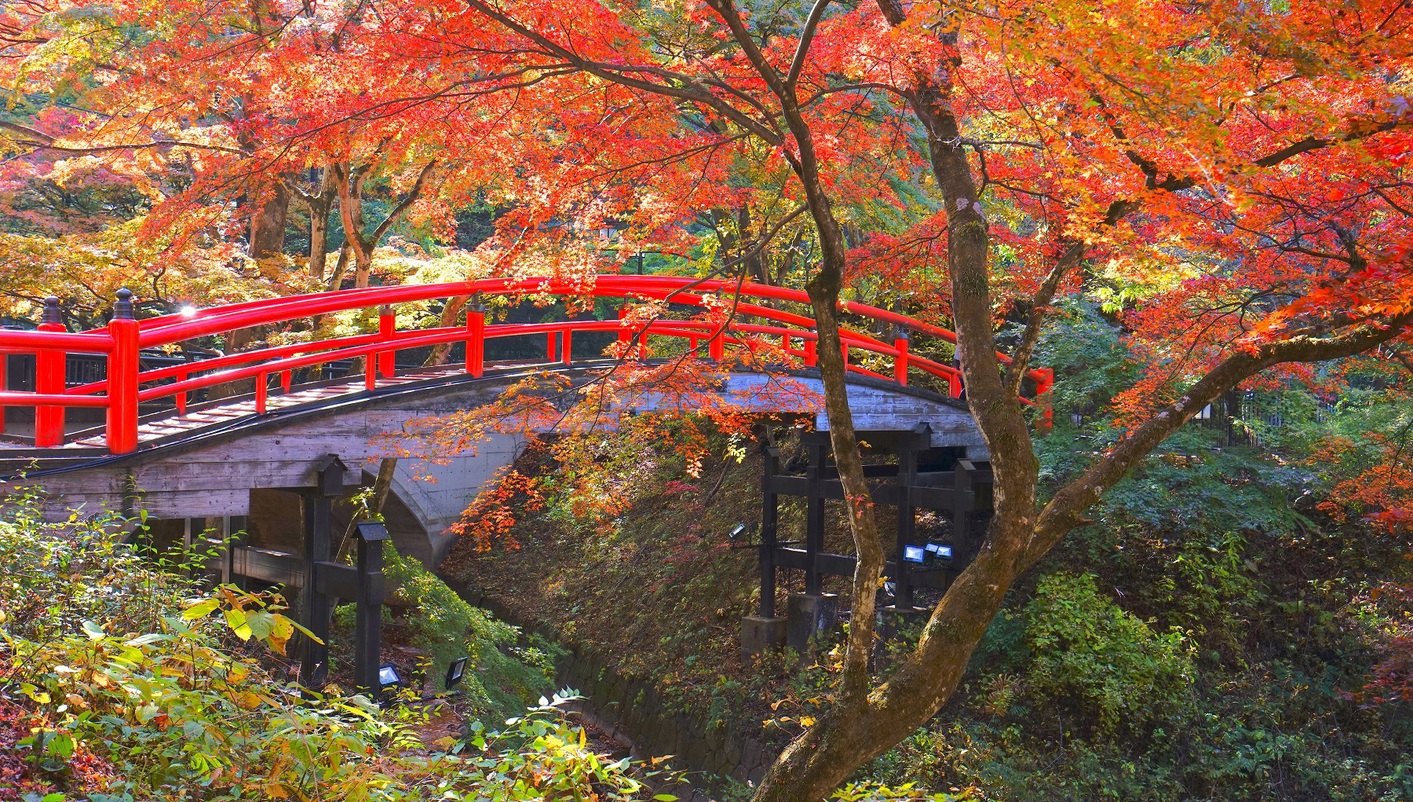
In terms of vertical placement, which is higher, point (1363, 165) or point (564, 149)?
point (564, 149)

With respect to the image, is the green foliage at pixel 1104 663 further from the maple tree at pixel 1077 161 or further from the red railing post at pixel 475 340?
the red railing post at pixel 475 340

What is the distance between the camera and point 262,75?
8734 mm

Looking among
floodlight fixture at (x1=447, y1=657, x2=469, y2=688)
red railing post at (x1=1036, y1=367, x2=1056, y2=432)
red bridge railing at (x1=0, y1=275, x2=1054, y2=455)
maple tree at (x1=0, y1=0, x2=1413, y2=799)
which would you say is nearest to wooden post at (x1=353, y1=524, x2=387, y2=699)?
Answer: floodlight fixture at (x1=447, y1=657, x2=469, y2=688)

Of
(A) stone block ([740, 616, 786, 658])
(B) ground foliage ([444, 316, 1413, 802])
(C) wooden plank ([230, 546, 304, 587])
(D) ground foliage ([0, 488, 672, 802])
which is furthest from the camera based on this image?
(A) stone block ([740, 616, 786, 658])

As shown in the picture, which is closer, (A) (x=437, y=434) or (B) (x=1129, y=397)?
(A) (x=437, y=434)

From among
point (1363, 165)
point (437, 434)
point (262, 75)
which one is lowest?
point (437, 434)

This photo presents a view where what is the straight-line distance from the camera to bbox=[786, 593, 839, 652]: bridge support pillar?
11.6m

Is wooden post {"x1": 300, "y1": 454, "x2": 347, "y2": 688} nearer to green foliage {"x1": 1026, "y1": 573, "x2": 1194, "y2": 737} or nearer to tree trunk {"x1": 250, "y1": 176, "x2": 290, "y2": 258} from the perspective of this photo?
tree trunk {"x1": 250, "y1": 176, "x2": 290, "y2": 258}

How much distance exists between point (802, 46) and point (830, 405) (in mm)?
1942

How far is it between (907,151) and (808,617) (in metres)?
5.51

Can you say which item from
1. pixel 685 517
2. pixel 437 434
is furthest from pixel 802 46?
pixel 685 517

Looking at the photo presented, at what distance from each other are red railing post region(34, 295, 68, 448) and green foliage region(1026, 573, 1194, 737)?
333 inches

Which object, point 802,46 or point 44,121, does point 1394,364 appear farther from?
point 44,121

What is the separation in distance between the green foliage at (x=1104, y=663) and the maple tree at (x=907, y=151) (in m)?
2.13
